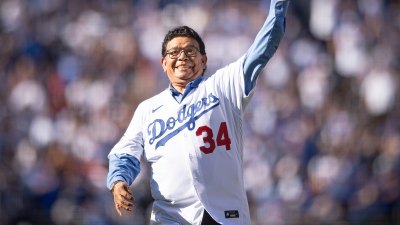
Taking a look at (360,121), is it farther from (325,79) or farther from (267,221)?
(267,221)

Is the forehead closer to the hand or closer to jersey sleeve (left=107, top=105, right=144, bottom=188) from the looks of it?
jersey sleeve (left=107, top=105, right=144, bottom=188)

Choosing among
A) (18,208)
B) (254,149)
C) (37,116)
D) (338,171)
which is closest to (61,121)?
(37,116)

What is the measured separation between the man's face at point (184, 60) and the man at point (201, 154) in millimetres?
66

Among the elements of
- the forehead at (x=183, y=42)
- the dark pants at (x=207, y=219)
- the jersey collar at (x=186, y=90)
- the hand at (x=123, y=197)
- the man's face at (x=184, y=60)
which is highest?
the forehead at (x=183, y=42)

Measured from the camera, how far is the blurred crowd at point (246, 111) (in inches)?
514

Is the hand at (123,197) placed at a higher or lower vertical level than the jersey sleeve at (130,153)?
lower

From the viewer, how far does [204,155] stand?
6.51m

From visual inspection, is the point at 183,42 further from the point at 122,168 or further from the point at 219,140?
the point at 122,168

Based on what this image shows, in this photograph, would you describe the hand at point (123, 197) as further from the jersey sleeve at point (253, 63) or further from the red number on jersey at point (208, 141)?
the jersey sleeve at point (253, 63)

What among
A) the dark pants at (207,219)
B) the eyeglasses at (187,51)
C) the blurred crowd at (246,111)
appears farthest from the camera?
the blurred crowd at (246,111)

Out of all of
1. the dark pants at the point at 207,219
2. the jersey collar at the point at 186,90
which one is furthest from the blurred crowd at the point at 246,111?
Answer: the dark pants at the point at 207,219

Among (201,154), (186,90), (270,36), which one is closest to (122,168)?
(201,154)

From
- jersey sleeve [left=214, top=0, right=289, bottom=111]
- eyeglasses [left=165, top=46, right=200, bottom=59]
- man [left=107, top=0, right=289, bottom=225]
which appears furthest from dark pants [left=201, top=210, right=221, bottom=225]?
eyeglasses [left=165, top=46, right=200, bottom=59]

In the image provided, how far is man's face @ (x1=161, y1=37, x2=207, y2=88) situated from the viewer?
6770 millimetres
